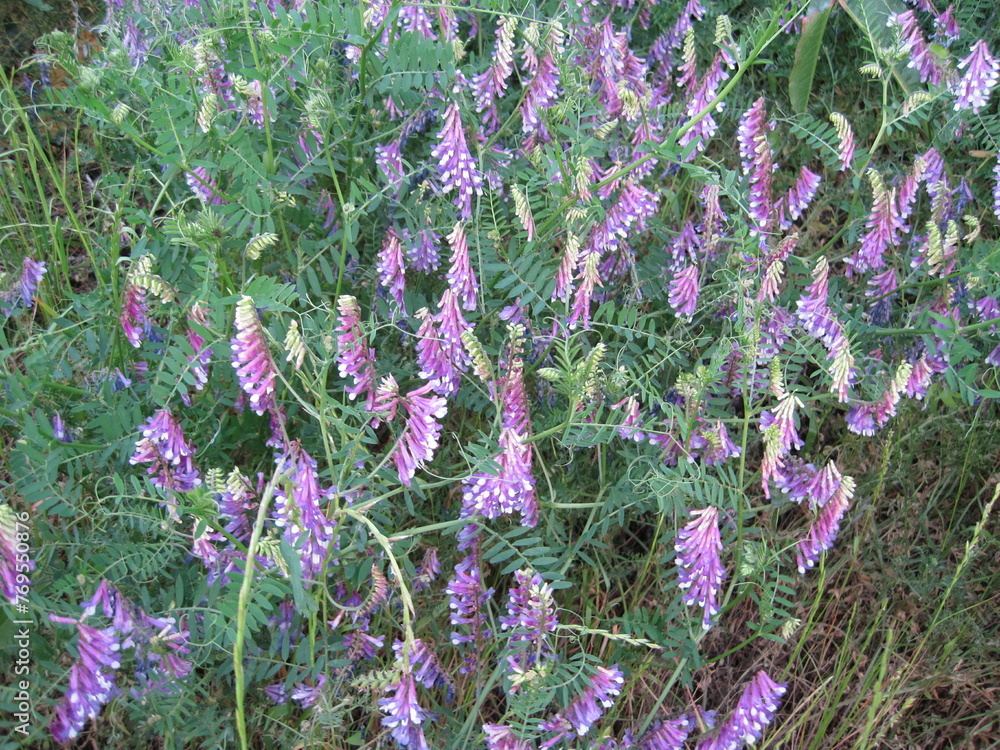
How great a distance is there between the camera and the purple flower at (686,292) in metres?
2.15

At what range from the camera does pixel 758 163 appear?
2.25m

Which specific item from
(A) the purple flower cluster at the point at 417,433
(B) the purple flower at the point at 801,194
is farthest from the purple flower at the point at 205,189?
(B) the purple flower at the point at 801,194

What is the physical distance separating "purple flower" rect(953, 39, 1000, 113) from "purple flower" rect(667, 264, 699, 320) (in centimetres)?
89

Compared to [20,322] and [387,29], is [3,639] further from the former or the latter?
[387,29]

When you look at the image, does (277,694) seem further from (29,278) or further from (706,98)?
(706,98)

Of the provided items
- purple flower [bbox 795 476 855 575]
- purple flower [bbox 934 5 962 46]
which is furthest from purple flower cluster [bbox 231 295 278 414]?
purple flower [bbox 934 5 962 46]

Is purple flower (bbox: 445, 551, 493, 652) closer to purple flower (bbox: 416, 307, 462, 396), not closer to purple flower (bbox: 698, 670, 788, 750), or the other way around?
purple flower (bbox: 416, 307, 462, 396)

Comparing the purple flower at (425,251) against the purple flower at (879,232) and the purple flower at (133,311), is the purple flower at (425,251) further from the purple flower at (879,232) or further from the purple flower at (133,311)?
the purple flower at (879,232)

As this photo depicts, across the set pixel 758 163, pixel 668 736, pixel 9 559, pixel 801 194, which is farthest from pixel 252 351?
pixel 801 194

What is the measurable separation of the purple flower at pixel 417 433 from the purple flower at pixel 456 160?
561mm

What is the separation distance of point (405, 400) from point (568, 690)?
2.31 feet

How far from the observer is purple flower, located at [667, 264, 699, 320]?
2.15m

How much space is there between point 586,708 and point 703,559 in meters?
0.38

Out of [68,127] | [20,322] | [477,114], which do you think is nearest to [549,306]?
[477,114]
